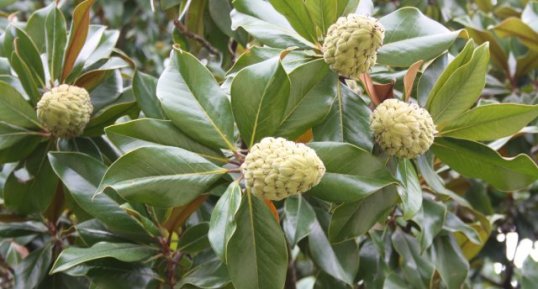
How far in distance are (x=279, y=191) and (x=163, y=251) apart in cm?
46

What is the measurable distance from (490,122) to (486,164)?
0.08 meters

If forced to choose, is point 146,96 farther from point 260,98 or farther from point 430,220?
point 430,220

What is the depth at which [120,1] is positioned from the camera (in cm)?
248

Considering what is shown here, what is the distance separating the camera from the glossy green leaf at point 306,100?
110 cm

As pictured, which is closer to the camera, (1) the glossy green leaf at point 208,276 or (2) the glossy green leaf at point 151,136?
(2) the glossy green leaf at point 151,136

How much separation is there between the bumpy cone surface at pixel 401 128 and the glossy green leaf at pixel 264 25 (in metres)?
0.20

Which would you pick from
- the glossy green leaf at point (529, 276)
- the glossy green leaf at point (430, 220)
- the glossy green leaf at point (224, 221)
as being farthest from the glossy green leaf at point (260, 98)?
the glossy green leaf at point (529, 276)

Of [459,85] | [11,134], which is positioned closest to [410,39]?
[459,85]

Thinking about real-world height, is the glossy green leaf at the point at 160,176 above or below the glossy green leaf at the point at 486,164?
above

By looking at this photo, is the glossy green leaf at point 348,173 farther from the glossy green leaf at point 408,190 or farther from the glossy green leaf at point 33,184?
the glossy green leaf at point 33,184

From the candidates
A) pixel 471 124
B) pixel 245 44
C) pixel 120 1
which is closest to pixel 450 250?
pixel 471 124

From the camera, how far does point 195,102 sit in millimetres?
1099

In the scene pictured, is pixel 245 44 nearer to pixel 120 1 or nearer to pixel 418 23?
pixel 418 23

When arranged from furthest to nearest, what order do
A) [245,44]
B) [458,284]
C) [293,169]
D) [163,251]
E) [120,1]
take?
[120,1] → [245,44] → [458,284] → [163,251] → [293,169]
